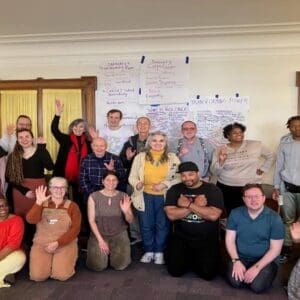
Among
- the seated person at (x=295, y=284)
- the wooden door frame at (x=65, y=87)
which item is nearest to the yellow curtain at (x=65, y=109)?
the wooden door frame at (x=65, y=87)

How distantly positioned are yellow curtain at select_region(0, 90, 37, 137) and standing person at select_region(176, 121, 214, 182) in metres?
2.03

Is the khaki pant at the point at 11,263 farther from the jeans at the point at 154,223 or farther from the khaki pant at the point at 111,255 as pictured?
the jeans at the point at 154,223

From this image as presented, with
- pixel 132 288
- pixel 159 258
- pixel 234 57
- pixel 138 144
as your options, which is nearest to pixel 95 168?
pixel 138 144

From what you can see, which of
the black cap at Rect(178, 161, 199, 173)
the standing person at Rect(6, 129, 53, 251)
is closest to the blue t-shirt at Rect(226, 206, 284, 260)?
the black cap at Rect(178, 161, 199, 173)

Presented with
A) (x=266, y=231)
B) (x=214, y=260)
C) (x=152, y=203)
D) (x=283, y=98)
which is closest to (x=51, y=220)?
(x=152, y=203)

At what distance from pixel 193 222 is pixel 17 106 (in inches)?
112

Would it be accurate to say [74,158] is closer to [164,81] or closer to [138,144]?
[138,144]

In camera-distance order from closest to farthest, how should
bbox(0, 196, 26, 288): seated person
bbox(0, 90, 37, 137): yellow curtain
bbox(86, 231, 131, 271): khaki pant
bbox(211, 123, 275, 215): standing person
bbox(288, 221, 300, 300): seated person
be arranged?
bbox(288, 221, 300, 300): seated person → bbox(0, 196, 26, 288): seated person → bbox(86, 231, 131, 271): khaki pant → bbox(211, 123, 275, 215): standing person → bbox(0, 90, 37, 137): yellow curtain

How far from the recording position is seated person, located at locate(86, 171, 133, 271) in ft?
11.6

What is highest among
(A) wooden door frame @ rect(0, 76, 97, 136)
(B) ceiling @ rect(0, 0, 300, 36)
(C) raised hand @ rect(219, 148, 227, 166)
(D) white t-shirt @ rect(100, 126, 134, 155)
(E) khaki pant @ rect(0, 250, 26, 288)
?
(B) ceiling @ rect(0, 0, 300, 36)

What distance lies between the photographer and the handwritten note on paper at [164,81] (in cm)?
466

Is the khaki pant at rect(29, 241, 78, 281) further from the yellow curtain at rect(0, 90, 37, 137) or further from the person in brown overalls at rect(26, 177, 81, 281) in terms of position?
the yellow curtain at rect(0, 90, 37, 137)

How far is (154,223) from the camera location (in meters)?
3.71

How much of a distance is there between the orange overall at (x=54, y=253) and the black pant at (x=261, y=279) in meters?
1.36
